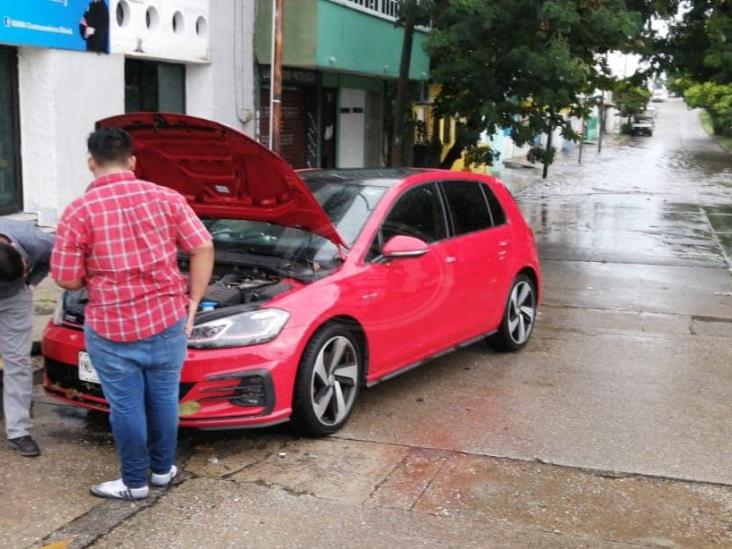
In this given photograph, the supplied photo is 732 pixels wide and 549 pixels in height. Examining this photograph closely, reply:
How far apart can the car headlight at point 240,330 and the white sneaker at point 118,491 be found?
78 cm

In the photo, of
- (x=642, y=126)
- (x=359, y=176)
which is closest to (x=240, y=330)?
(x=359, y=176)

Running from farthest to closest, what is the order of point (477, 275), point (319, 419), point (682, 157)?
point (682, 157) < point (477, 275) < point (319, 419)

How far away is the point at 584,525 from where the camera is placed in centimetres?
395

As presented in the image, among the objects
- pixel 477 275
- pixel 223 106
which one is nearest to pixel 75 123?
pixel 223 106

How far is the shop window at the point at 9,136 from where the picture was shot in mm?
9312

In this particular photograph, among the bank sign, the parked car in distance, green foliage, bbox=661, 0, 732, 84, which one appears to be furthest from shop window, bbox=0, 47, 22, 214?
the parked car in distance

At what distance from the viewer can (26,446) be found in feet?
14.9

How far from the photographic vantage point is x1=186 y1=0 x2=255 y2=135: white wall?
12.1m

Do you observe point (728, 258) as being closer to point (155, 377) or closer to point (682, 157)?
point (155, 377)

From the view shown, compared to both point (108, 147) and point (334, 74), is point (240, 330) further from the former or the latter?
point (334, 74)

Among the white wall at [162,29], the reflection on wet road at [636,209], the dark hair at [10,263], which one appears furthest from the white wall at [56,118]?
the reflection on wet road at [636,209]

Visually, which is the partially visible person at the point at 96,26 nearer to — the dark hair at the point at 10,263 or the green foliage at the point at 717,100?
the dark hair at the point at 10,263

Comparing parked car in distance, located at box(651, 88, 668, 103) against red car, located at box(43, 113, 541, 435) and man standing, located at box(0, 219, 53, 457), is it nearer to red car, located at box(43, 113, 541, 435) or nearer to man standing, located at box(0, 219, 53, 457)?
red car, located at box(43, 113, 541, 435)

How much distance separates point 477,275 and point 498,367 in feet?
2.62
